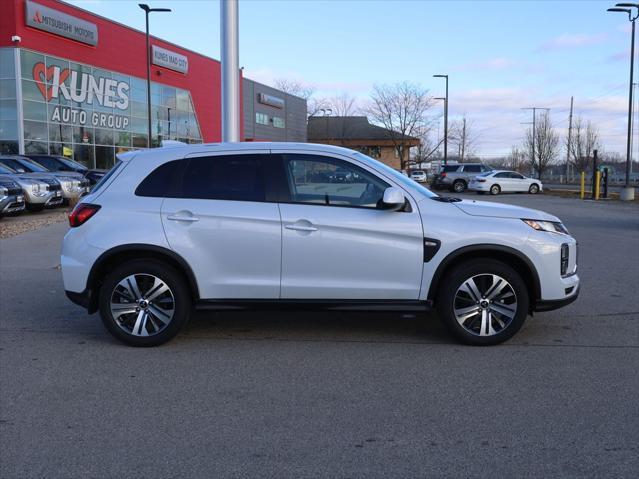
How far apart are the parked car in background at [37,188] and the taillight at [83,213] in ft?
43.3

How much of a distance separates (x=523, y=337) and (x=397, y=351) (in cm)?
131

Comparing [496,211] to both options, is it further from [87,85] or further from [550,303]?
[87,85]

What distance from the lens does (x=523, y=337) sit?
5914 millimetres

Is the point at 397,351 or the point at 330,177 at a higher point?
the point at 330,177

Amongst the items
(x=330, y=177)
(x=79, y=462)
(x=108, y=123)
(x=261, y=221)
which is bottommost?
(x=79, y=462)

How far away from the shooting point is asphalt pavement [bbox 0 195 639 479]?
3.47 m

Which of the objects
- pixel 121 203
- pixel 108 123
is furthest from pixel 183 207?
pixel 108 123

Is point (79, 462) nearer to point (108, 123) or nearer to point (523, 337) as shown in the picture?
point (523, 337)

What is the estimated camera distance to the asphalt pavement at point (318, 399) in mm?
3469

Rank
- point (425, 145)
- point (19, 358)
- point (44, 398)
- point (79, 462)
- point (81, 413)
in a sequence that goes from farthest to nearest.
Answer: point (425, 145) < point (19, 358) < point (44, 398) < point (81, 413) < point (79, 462)

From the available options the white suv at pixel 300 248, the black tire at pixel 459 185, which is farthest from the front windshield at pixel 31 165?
the black tire at pixel 459 185

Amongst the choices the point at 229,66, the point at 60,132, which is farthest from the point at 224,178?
the point at 60,132

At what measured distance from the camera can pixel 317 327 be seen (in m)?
6.31

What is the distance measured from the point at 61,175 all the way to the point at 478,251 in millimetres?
17751
